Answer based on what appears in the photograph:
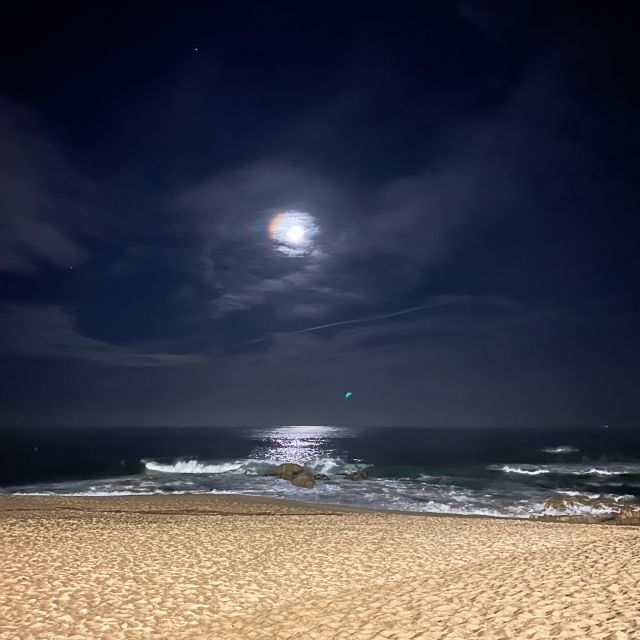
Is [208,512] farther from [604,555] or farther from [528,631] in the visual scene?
[528,631]

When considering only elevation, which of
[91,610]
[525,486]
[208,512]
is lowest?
[525,486]

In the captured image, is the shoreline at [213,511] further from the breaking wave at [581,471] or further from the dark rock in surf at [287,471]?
the breaking wave at [581,471]

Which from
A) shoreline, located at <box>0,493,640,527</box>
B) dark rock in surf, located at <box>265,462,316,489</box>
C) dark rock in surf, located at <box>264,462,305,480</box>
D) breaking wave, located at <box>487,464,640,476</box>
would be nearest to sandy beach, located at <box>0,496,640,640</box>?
shoreline, located at <box>0,493,640,527</box>

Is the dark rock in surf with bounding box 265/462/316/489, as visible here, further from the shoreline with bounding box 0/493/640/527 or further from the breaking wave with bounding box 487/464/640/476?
the breaking wave with bounding box 487/464/640/476

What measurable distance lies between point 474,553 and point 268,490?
31683mm

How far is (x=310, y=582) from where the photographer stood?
1255cm

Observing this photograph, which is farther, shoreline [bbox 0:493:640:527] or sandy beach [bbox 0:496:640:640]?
shoreline [bbox 0:493:640:527]

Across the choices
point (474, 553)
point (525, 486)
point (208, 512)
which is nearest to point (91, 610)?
point (474, 553)

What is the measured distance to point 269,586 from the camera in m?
12.2

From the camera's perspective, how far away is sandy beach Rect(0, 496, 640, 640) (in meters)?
9.15

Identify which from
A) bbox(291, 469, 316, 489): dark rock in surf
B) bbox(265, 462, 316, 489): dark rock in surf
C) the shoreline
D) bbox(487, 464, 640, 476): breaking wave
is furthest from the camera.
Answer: bbox(487, 464, 640, 476): breaking wave

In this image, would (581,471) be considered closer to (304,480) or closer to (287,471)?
(304,480)

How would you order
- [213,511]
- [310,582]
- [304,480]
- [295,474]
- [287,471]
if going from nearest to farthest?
[310,582] → [213,511] → [304,480] → [295,474] → [287,471]

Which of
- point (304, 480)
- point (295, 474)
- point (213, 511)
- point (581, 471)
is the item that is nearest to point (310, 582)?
point (213, 511)
